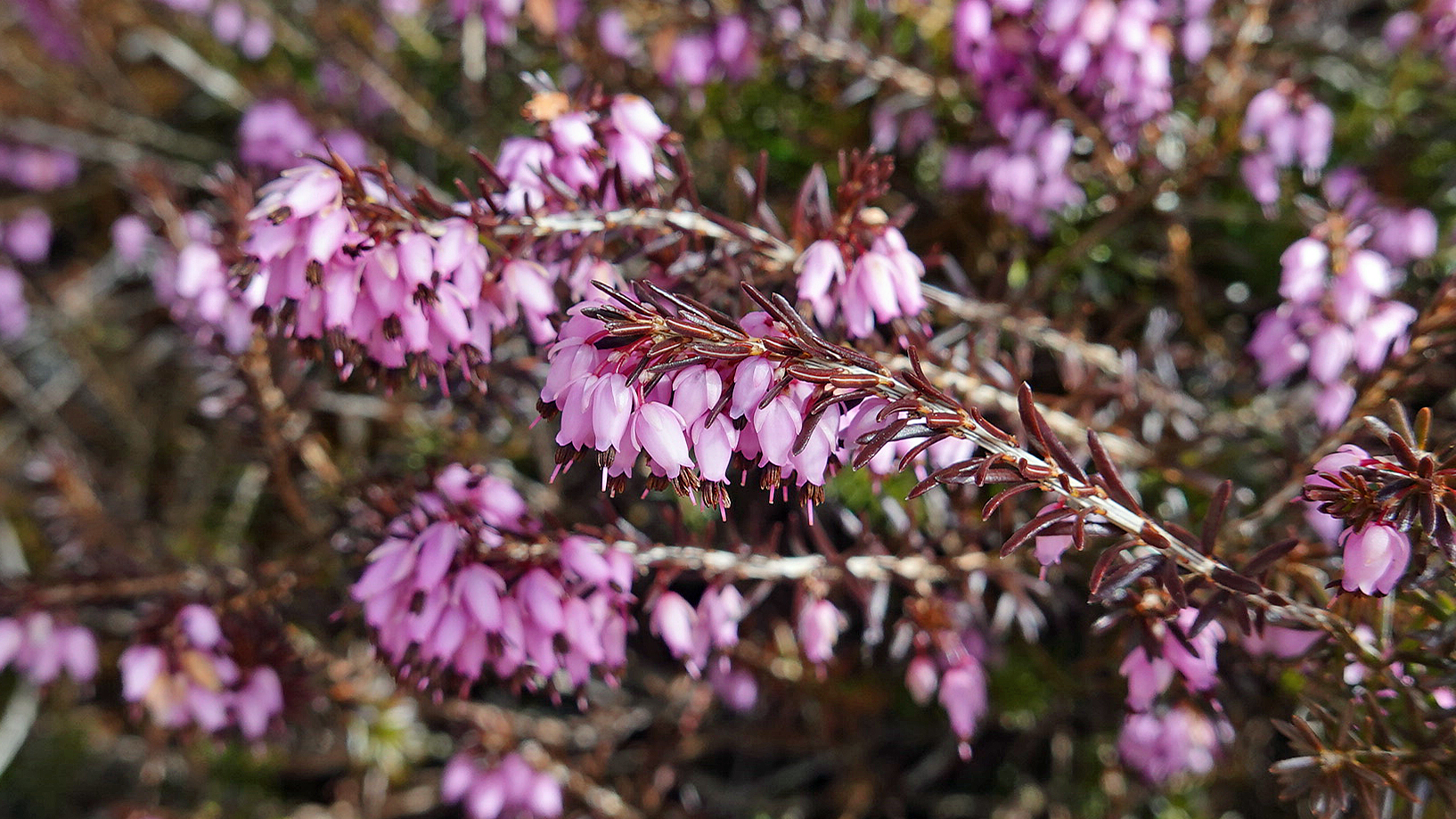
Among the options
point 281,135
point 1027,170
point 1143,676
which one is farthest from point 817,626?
point 281,135

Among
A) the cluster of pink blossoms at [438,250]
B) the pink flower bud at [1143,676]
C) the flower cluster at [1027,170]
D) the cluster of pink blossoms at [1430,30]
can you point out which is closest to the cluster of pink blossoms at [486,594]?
the cluster of pink blossoms at [438,250]

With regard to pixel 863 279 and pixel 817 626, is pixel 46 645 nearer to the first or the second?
pixel 817 626

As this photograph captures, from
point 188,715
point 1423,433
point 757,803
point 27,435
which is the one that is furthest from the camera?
point 27,435

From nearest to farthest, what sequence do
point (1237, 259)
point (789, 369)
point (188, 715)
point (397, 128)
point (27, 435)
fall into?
1. point (789, 369)
2. point (188, 715)
3. point (1237, 259)
4. point (397, 128)
5. point (27, 435)

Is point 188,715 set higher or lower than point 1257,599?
lower

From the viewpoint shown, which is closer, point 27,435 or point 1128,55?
point 1128,55

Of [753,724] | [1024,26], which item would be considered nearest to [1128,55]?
[1024,26]

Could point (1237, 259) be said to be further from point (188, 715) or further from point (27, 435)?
point (27, 435)

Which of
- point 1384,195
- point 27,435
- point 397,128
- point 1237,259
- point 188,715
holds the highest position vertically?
point 1384,195
